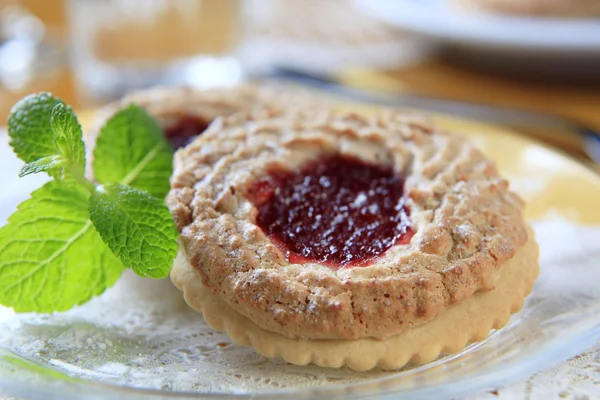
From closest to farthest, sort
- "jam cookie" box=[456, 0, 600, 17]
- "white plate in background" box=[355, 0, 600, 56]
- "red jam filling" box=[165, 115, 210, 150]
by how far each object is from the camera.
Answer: "red jam filling" box=[165, 115, 210, 150] → "white plate in background" box=[355, 0, 600, 56] → "jam cookie" box=[456, 0, 600, 17]

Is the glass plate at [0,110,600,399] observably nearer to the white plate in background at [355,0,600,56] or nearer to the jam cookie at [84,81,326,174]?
the jam cookie at [84,81,326,174]

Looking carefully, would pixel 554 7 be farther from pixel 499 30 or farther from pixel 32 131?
pixel 32 131

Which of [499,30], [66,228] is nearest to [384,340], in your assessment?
[66,228]

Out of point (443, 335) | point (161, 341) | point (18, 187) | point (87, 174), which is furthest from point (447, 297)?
point (18, 187)

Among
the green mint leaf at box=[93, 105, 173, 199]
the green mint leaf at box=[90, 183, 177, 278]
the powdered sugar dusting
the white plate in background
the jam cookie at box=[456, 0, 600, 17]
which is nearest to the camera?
the powdered sugar dusting

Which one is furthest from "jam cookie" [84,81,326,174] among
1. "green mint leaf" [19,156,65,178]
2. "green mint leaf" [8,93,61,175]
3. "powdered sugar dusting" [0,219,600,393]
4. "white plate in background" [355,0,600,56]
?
"white plate in background" [355,0,600,56]

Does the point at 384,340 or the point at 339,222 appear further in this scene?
the point at 339,222

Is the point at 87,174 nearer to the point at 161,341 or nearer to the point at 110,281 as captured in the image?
the point at 110,281
